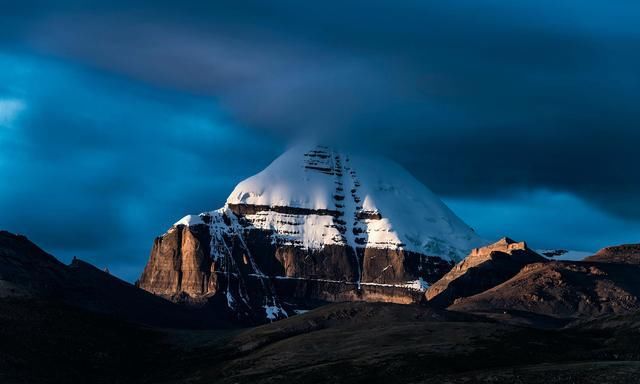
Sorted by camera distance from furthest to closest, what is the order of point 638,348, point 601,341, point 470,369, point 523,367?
1. point 601,341
2. point 638,348
3. point 470,369
4. point 523,367

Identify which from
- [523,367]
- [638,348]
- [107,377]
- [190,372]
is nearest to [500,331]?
[638,348]

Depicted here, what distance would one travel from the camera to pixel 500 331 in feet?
640

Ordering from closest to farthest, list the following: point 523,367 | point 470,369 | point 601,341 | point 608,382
Answer: point 608,382 → point 523,367 → point 470,369 → point 601,341

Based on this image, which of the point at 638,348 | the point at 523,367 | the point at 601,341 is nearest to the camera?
the point at 523,367

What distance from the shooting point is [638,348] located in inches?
6905

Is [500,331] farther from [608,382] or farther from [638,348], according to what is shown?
[608,382]

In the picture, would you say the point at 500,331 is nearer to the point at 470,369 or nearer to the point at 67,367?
the point at 470,369

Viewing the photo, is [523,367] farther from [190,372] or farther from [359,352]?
[190,372]

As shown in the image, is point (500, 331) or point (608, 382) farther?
point (500, 331)

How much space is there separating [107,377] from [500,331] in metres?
71.5

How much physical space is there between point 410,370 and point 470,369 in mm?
9408

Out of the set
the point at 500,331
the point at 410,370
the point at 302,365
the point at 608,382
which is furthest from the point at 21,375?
the point at 608,382

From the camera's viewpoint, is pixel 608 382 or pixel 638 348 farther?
pixel 638 348

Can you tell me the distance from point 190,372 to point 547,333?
64.6 meters
